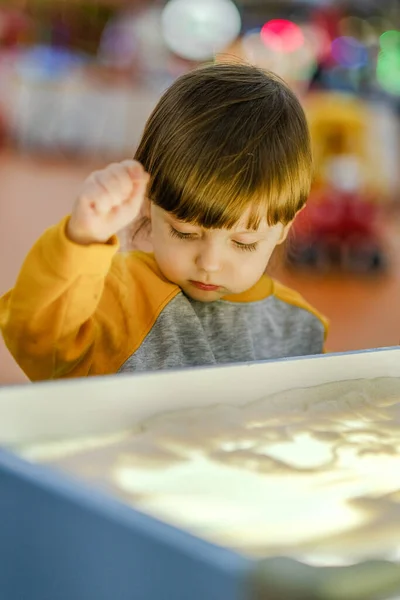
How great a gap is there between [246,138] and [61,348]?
0.32 meters

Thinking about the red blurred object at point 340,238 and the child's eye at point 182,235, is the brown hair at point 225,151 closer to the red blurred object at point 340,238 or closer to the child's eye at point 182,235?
the child's eye at point 182,235

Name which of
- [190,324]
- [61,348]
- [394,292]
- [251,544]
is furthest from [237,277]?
[394,292]

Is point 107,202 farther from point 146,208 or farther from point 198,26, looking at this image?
point 198,26

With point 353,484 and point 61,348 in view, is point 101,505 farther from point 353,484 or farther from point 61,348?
point 61,348

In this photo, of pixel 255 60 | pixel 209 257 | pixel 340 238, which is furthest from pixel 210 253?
pixel 255 60

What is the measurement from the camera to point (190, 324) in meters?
1.25

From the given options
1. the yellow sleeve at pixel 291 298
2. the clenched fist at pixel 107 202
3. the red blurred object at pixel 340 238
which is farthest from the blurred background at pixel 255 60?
the clenched fist at pixel 107 202

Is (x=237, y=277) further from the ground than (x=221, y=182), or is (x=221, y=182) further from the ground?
(x=221, y=182)

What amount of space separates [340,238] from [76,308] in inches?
124

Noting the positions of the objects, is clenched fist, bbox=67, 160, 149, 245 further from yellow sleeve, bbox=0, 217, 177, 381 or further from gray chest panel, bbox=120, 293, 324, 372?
gray chest panel, bbox=120, 293, 324, 372

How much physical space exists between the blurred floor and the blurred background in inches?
0.4

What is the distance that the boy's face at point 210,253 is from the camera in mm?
1147

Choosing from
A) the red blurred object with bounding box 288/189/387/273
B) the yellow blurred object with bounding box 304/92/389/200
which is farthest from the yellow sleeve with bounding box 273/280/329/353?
the yellow blurred object with bounding box 304/92/389/200

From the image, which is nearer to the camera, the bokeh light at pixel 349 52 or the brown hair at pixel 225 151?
the brown hair at pixel 225 151
